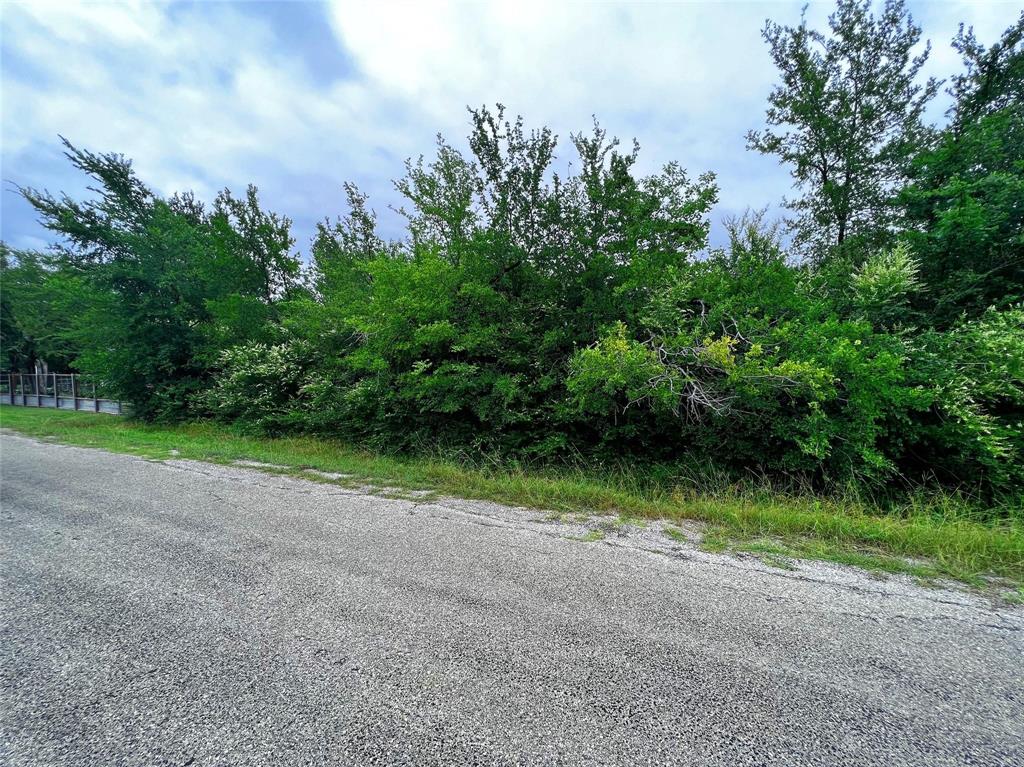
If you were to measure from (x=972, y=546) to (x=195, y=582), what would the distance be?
5636 millimetres

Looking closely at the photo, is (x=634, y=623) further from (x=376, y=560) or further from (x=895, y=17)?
(x=895, y=17)

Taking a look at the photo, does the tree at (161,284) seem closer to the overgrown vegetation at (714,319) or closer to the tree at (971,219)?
the overgrown vegetation at (714,319)

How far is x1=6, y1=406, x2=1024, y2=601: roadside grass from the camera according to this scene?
290cm

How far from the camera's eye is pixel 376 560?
9.46 ft

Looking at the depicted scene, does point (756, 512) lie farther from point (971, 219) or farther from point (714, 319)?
point (971, 219)

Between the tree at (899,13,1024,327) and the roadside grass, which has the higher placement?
the tree at (899,13,1024,327)

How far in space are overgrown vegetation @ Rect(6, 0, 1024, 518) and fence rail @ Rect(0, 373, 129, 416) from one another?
1244 cm

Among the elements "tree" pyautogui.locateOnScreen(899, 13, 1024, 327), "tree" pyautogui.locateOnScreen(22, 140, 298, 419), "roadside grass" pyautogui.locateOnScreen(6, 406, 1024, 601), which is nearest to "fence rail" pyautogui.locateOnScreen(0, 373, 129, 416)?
"tree" pyautogui.locateOnScreen(22, 140, 298, 419)

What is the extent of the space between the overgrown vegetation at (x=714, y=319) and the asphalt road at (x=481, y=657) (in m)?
2.77

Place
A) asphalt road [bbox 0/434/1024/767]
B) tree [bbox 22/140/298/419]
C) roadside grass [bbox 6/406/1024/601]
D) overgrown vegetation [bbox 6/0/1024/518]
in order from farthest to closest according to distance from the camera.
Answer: tree [bbox 22/140/298/419], overgrown vegetation [bbox 6/0/1024/518], roadside grass [bbox 6/406/1024/601], asphalt road [bbox 0/434/1024/767]

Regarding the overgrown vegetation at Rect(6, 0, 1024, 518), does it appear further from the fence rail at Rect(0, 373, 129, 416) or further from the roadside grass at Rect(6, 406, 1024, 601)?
the fence rail at Rect(0, 373, 129, 416)

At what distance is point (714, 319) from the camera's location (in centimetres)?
555

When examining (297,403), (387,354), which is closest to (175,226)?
(297,403)

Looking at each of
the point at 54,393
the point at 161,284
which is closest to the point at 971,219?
the point at 161,284
